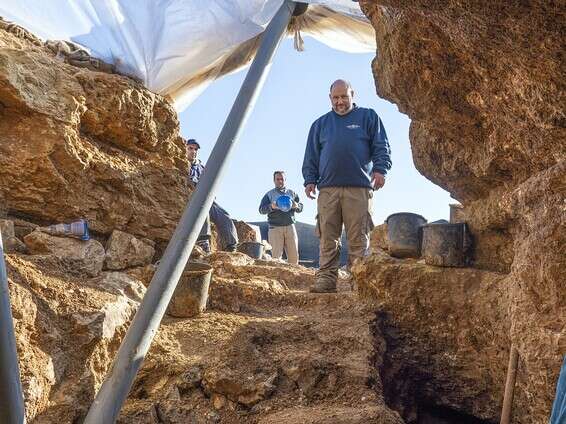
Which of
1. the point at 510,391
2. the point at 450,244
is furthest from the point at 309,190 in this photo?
the point at 510,391

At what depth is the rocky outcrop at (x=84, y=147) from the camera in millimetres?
3250

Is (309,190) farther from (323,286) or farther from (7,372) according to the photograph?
(7,372)

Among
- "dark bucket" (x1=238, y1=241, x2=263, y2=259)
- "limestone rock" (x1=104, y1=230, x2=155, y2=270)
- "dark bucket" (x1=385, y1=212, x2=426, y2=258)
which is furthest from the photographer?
"dark bucket" (x1=238, y1=241, x2=263, y2=259)

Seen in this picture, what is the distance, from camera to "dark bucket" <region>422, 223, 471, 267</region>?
3.57 m

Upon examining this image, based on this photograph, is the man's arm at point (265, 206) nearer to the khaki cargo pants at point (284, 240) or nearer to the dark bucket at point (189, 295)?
the khaki cargo pants at point (284, 240)

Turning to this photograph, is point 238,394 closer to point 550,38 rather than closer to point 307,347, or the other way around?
point 307,347

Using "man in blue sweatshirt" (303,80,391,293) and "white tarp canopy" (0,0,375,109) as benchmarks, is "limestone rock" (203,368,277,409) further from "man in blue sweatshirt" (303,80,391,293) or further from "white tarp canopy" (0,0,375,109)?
"white tarp canopy" (0,0,375,109)

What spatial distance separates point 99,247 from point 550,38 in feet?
9.56

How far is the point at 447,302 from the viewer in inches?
139

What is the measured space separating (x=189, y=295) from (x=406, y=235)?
6.15 feet

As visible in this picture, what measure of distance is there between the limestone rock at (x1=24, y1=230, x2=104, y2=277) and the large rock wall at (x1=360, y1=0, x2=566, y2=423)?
234 cm

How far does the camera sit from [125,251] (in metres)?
3.70

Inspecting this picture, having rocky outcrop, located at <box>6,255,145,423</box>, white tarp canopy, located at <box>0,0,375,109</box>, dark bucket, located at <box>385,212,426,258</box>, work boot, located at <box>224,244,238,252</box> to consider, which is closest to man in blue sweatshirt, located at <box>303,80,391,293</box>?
dark bucket, located at <box>385,212,426,258</box>

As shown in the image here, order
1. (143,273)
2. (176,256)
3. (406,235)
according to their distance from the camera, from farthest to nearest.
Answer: (406,235), (143,273), (176,256)
